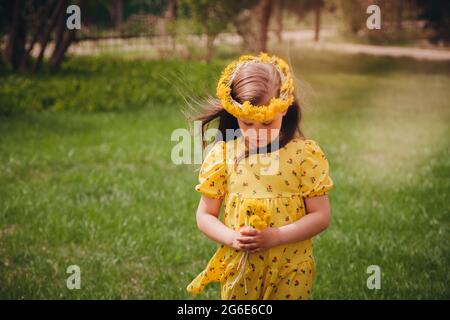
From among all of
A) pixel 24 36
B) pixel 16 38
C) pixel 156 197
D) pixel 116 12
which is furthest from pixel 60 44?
pixel 116 12

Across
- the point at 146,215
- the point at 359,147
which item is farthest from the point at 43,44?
the point at 146,215

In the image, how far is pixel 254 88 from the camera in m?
2.37

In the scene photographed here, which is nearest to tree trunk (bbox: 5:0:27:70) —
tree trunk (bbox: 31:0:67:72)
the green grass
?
tree trunk (bbox: 31:0:67:72)

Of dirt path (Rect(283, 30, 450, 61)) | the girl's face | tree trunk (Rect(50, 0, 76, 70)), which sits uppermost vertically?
the girl's face

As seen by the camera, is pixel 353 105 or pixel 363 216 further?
pixel 353 105

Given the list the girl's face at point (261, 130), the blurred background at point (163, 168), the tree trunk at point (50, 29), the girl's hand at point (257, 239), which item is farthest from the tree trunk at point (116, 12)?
the girl's hand at point (257, 239)

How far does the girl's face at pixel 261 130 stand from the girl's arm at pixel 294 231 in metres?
0.29

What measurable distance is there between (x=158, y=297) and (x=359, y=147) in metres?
4.20

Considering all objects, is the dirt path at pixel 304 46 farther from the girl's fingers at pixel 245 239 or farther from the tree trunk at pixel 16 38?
the girl's fingers at pixel 245 239

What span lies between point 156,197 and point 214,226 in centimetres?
293

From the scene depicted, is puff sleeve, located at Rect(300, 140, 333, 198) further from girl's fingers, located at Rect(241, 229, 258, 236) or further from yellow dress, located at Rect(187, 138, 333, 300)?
girl's fingers, located at Rect(241, 229, 258, 236)

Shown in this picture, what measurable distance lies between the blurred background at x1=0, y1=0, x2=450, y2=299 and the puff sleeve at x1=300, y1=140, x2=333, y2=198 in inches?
12.2

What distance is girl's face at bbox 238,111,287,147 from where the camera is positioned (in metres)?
2.38
